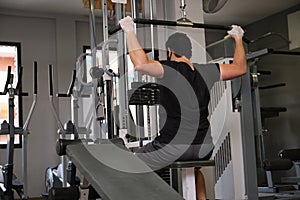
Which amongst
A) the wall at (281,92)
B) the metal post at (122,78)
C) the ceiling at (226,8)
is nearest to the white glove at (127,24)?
the metal post at (122,78)

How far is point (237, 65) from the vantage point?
2.82m

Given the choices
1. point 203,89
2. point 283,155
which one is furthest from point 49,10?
point 203,89

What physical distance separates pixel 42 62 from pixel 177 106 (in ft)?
Answer: 16.1

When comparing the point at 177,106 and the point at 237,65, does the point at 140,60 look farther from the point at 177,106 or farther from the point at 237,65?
the point at 237,65

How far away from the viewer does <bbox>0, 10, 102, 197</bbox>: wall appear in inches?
Answer: 270

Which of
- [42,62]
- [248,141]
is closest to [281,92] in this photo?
[42,62]

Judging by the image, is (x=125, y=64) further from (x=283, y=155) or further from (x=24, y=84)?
(x=24, y=84)

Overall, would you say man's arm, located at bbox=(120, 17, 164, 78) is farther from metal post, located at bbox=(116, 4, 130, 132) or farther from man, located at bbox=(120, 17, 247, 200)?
metal post, located at bbox=(116, 4, 130, 132)

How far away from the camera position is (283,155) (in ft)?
16.6

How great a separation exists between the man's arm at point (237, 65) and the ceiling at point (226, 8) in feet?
13.5

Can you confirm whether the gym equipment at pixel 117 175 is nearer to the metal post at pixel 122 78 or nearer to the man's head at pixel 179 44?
the man's head at pixel 179 44

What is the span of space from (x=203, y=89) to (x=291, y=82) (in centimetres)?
508

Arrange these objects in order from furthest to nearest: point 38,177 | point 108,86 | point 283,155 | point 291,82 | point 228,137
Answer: point 291,82 → point 38,177 → point 283,155 → point 228,137 → point 108,86

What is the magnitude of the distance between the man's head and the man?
0.7 inches
